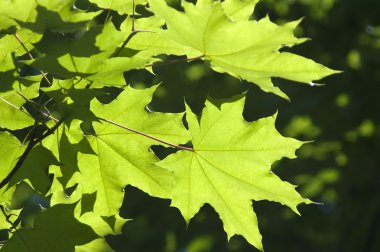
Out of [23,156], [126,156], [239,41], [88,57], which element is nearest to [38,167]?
[23,156]

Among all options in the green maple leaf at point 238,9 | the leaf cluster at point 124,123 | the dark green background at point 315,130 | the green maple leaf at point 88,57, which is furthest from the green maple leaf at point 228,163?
the dark green background at point 315,130

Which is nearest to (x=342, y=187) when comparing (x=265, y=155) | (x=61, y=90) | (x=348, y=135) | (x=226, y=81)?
(x=348, y=135)

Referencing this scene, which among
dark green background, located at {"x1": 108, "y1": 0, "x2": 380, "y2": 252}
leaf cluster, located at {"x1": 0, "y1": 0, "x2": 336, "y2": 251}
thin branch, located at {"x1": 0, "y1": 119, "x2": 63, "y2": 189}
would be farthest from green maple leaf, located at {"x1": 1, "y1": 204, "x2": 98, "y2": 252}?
dark green background, located at {"x1": 108, "y1": 0, "x2": 380, "y2": 252}

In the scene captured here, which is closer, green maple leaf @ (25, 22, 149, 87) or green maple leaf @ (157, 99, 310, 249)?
green maple leaf @ (25, 22, 149, 87)

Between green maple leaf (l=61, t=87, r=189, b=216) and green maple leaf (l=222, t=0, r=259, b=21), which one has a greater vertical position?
green maple leaf (l=222, t=0, r=259, b=21)

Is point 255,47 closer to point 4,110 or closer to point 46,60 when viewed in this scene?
point 46,60

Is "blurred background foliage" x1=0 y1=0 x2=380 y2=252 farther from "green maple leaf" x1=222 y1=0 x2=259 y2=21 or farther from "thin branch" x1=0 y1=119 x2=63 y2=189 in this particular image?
"thin branch" x1=0 y1=119 x2=63 y2=189

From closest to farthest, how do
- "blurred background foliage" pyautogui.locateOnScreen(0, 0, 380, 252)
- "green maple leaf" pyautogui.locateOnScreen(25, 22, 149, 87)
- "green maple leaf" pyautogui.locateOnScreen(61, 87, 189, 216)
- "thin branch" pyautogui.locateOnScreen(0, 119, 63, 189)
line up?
"green maple leaf" pyautogui.locateOnScreen(25, 22, 149, 87), "thin branch" pyautogui.locateOnScreen(0, 119, 63, 189), "green maple leaf" pyautogui.locateOnScreen(61, 87, 189, 216), "blurred background foliage" pyautogui.locateOnScreen(0, 0, 380, 252)
